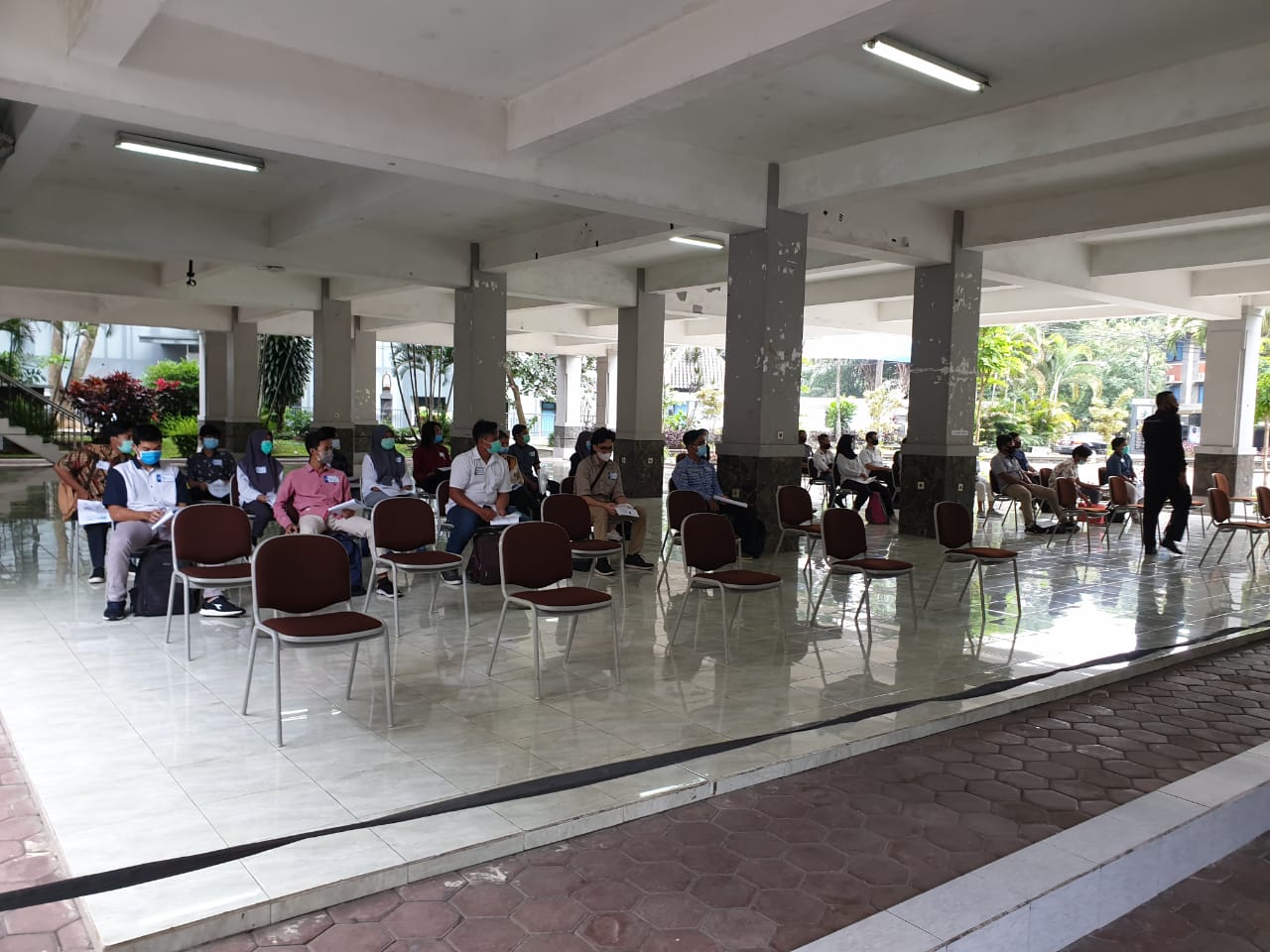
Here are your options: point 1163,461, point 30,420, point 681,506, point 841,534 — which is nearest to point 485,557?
point 681,506

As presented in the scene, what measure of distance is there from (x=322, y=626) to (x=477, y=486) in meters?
2.85

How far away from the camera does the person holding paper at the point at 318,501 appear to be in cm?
615

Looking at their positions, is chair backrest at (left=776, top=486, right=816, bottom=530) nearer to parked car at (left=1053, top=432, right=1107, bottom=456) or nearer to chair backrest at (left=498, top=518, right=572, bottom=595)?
chair backrest at (left=498, top=518, right=572, bottom=595)

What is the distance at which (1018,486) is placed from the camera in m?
11.2

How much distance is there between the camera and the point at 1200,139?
769 cm

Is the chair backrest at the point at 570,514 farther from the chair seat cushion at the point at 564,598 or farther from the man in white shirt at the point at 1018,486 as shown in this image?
the man in white shirt at the point at 1018,486

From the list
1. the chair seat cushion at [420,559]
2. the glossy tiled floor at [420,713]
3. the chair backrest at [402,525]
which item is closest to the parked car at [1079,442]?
the glossy tiled floor at [420,713]

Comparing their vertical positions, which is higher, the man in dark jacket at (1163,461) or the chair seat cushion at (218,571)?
the man in dark jacket at (1163,461)

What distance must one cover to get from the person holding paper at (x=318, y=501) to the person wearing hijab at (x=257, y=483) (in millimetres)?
715

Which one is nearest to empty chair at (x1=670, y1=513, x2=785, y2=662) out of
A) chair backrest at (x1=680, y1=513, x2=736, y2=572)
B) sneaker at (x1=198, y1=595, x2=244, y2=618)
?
chair backrest at (x1=680, y1=513, x2=736, y2=572)

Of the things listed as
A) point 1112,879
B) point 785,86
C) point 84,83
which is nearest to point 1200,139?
point 785,86

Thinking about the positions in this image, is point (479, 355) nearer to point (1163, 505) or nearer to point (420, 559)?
point (420, 559)

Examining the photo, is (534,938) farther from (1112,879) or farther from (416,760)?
(1112,879)

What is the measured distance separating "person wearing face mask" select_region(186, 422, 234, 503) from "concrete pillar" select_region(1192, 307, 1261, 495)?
1470cm
